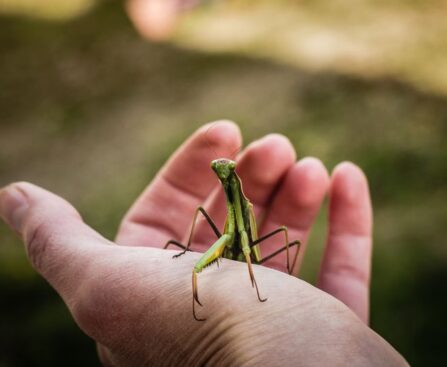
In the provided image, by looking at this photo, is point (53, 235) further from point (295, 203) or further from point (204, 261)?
point (295, 203)

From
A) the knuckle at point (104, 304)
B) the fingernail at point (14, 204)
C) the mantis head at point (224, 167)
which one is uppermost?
the mantis head at point (224, 167)

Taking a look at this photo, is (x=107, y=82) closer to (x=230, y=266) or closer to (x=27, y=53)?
(x=27, y=53)

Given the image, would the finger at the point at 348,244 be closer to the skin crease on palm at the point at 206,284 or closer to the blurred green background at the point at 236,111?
the skin crease on palm at the point at 206,284

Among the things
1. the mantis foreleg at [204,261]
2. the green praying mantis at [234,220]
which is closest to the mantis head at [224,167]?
the green praying mantis at [234,220]

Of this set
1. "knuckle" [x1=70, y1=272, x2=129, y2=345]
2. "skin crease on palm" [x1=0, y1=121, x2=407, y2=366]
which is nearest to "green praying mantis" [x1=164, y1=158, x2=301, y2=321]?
"skin crease on palm" [x1=0, y1=121, x2=407, y2=366]

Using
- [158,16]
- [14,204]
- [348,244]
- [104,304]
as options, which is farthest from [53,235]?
[158,16]
